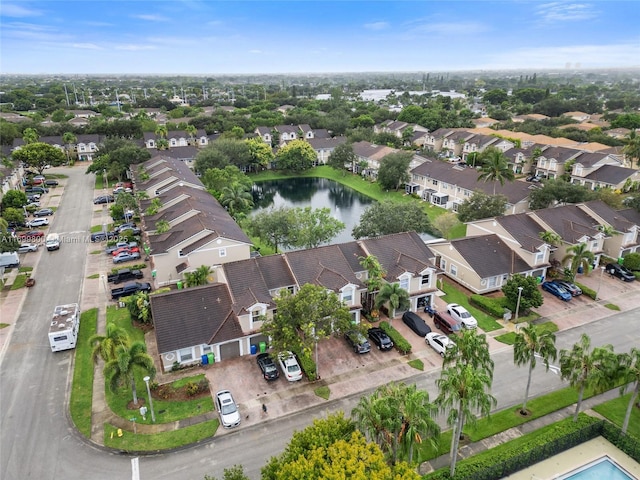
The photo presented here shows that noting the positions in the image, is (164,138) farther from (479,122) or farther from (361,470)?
(361,470)

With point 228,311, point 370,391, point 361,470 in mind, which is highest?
point 361,470

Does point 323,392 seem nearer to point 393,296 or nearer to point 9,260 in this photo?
point 393,296

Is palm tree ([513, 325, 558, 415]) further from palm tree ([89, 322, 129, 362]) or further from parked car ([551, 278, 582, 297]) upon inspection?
palm tree ([89, 322, 129, 362])

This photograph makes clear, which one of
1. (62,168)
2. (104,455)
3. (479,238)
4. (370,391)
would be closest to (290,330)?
(370,391)

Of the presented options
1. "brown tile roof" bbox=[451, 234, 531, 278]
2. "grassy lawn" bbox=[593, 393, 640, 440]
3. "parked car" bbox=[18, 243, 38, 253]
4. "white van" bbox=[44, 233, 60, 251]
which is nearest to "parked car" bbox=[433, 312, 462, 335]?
"brown tile roof" bbox=[451, 234, 531, 278]

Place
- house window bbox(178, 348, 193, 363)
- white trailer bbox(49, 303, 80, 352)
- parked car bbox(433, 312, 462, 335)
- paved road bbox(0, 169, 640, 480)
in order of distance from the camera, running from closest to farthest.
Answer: paved road bbox(0, 169, 640, 480), house window bbox(178, 348, 193, 363), white trailer bbox(49, 303, 80, 352), parked car bbox(433, 312, 462, 335)

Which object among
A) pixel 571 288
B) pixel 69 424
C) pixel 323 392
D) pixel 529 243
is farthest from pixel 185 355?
pixel 571 288
